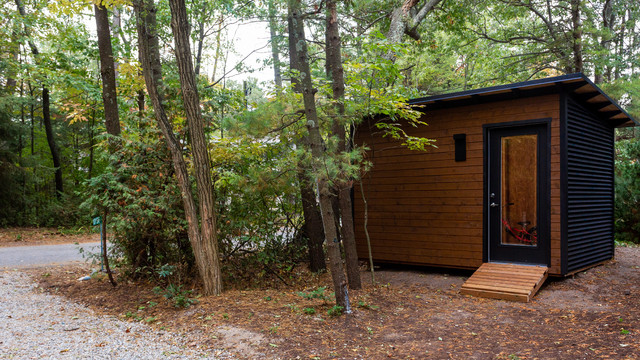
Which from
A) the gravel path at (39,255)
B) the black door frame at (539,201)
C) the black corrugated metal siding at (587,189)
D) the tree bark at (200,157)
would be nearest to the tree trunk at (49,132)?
the gravel path at (39,255)

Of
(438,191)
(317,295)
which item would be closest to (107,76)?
(317,295)

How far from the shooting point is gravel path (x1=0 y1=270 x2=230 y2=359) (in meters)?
3.48

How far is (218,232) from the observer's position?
5.74 meters

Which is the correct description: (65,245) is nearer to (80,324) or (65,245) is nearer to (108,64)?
(108,64)

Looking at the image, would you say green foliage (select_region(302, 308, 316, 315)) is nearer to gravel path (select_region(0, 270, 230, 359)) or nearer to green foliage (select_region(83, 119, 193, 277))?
gravel path (select_region(0, 270, 230, 359))

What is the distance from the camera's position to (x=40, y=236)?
454 inches

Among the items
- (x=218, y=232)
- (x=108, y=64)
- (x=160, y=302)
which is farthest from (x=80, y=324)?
(x=108, y=64)

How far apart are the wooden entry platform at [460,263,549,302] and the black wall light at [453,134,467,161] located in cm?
167

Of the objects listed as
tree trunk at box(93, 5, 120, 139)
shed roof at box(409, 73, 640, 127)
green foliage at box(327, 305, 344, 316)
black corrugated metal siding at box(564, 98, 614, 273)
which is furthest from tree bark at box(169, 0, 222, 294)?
black corrugated metal siding at box(564, 98, 614, 273)

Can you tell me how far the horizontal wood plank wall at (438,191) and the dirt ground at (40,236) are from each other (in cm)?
834

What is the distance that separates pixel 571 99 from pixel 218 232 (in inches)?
204

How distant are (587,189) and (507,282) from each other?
88.7 inches

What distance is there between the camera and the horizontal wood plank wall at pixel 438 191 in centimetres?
602

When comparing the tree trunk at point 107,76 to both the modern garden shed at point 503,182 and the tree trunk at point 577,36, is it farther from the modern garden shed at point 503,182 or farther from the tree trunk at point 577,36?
the tree trunk at point 577,36
